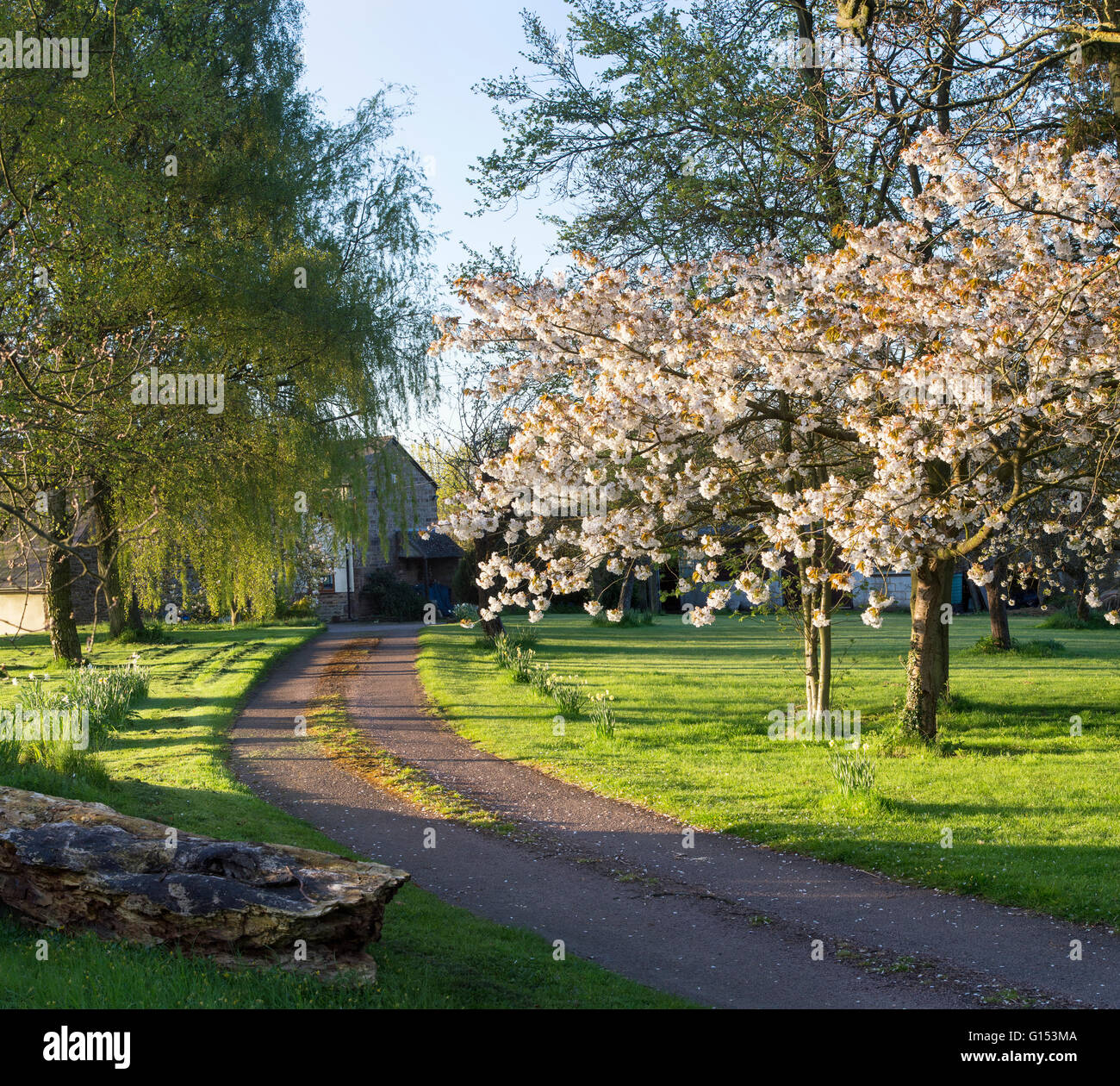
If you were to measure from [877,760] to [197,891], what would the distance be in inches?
365

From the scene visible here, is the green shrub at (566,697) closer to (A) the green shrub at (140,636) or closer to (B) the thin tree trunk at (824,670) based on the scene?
(B) the thin tree trunk at (824,670)

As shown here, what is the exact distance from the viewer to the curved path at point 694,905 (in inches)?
241

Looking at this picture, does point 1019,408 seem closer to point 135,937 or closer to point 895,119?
point 895,119

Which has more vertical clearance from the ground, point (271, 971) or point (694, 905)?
point (271, 971)

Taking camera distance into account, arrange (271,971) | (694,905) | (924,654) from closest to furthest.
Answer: (271,971), (694,905), (924,654)

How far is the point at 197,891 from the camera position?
561 cm

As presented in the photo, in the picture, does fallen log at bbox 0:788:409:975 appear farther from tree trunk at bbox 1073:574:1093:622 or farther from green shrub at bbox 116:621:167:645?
tree trunk at bbox 1073:574:1093:622

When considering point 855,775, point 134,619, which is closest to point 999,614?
point 855,775

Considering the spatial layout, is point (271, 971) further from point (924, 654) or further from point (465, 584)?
point (465, 584)

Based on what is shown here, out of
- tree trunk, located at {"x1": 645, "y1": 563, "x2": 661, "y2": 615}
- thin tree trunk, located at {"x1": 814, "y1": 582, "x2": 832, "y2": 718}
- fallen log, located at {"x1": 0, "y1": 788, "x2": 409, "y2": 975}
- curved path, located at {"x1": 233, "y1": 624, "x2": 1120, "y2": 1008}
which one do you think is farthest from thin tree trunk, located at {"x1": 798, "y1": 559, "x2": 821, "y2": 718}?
tree trunk, located at {"x1": 645, "y1": 563, "x2": 661, "y2": 615}

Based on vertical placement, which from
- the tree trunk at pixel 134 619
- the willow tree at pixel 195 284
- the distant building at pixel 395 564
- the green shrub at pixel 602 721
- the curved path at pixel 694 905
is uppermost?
the willow tree at pixel 195 284

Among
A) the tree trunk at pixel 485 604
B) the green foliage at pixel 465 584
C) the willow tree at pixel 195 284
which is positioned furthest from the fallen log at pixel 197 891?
the green foliage at pixel 465 584

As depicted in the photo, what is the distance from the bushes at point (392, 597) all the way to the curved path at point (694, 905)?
2722cm

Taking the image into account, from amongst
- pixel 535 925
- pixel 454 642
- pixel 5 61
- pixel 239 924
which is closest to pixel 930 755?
pixel 535 925
